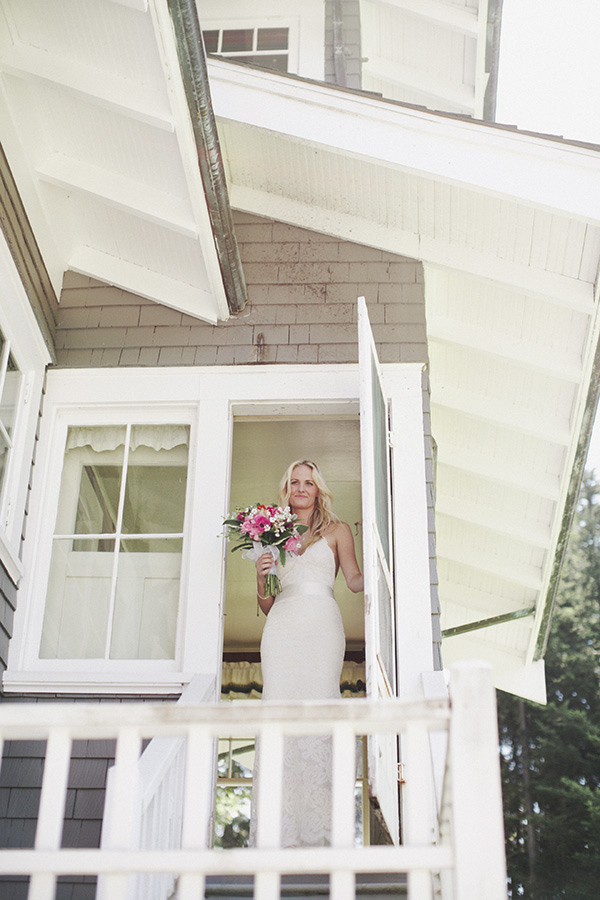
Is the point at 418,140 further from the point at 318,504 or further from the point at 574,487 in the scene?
the point at 574,487

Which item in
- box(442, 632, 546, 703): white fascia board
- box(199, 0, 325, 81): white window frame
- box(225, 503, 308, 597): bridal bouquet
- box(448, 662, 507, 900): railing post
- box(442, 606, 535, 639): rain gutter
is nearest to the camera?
box(448, 662, 507, 900): railing post

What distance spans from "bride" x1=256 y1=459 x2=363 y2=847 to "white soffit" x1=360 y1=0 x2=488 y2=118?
10.7 ft

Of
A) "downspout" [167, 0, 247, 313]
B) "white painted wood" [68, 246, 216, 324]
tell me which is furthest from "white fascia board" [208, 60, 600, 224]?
"white painted wood" [68, 246, 216, 324]

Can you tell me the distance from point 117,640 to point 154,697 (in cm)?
36

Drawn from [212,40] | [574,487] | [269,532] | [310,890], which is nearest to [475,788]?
[310,890]

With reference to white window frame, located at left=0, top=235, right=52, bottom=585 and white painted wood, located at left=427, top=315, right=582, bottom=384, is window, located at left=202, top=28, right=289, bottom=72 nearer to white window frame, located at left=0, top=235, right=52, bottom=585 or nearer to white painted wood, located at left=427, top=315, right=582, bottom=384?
white painted wood, located at left=427, top=315, right=582, bottom=384

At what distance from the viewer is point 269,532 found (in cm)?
410

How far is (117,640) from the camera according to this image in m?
4.33

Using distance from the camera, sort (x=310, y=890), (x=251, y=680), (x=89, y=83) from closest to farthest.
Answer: (x=310, y=890) → (x=89, y=83) → (x=251, y=680)

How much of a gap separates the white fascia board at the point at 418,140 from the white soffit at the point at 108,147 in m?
0.60

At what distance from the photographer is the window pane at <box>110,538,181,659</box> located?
170 inches

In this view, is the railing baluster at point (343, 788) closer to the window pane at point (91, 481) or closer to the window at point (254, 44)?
the window pane at point (91, 481)

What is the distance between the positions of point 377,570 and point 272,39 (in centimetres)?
412

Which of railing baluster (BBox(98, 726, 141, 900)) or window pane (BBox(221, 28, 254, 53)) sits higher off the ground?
window pane (BBox(221, 28, 254, 53))
